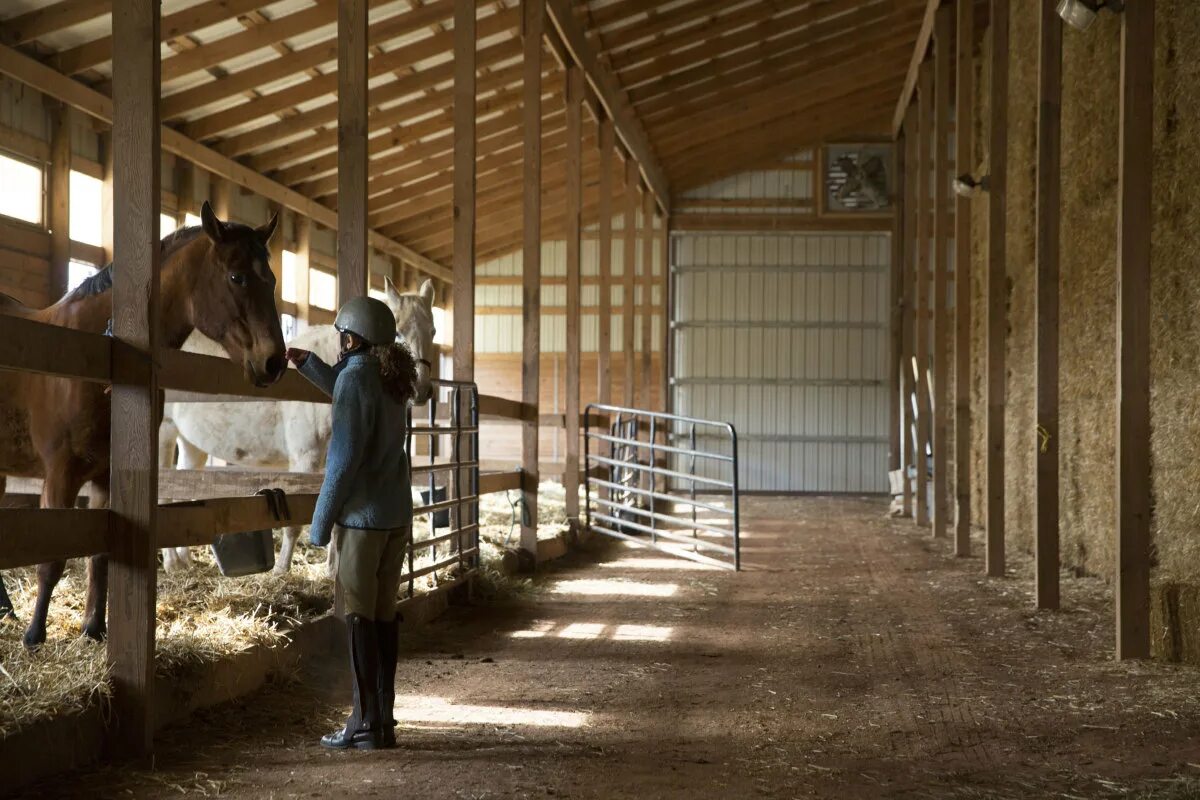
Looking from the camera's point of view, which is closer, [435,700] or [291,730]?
[291,730]

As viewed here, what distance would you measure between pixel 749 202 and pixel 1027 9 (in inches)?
405

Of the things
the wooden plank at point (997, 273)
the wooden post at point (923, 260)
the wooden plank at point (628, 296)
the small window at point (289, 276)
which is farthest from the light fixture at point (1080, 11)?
the small window at point (289, 276)

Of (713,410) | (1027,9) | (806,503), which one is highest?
(1027,9)

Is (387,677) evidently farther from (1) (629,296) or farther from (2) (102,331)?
(1) (629,296)

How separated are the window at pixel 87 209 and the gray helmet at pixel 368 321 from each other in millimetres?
8065

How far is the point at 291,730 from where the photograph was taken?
384 cm

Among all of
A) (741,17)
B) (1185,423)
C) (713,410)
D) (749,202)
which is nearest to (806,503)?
(713,410)

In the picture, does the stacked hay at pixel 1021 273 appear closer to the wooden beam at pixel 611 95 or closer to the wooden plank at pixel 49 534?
the wooden beam at pixel 611 95

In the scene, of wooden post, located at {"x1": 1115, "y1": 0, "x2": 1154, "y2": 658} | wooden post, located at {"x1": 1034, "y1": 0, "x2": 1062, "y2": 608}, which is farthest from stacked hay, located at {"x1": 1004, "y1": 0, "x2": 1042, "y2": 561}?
wooden post, located at {"x1": 1115, "y1": 0, "x2": 1154, "y2": 658}

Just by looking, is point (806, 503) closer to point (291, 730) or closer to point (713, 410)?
point (713, 410)

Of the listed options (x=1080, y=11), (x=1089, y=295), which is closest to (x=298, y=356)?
(x=1080, y=11)

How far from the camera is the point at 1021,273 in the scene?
972cm

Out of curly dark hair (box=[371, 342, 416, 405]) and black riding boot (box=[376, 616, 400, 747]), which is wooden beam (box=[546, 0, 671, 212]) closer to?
curly dark hair (box=[371, 342, 416, 405])

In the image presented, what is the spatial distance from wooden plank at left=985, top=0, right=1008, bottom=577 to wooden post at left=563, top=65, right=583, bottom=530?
3821mm
